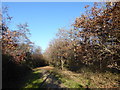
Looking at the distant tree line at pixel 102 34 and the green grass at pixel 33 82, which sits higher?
the distant tree line at pixel 102 34

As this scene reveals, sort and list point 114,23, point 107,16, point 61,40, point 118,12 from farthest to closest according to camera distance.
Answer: point 61,40
point 107,16
point 114,23
point 118,12

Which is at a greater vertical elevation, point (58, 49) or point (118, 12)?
point (118, 12)

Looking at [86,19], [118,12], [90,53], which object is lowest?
[90,53]

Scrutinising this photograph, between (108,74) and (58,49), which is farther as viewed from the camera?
Result: (58,49)

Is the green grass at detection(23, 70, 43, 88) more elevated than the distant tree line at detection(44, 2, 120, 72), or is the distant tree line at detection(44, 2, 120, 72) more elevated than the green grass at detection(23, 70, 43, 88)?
the distant tree line at detection(44, 2, 120, 72)

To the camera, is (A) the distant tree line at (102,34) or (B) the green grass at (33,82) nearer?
(A) the distant tree line at (102,34)

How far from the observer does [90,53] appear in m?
10.3

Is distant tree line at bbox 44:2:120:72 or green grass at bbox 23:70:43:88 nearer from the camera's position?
distant tree line at bbox 44:2:120:72

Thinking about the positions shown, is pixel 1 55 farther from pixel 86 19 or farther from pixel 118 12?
pixel 118 12

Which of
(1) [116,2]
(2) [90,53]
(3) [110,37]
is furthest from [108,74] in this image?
(1) [116,2]

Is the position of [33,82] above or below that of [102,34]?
below

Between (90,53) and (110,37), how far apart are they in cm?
262

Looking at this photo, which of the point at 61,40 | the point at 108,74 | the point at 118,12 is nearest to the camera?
the point at 118,12

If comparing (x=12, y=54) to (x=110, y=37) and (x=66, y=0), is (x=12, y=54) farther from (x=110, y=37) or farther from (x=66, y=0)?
(x=110, y=37)
